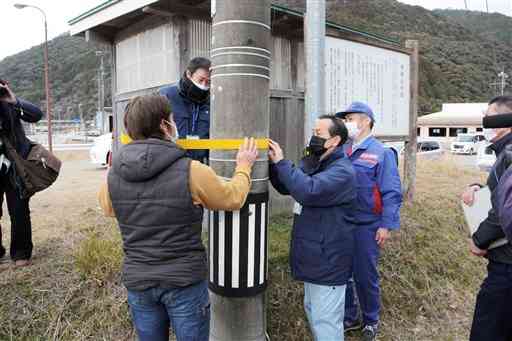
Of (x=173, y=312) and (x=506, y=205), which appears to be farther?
(x=173, y=312)

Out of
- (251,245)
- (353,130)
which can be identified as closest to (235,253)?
(251,245)

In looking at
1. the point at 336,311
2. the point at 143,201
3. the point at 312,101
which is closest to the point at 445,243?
the point at 312,101

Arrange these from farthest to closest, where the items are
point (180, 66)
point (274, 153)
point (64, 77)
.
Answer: point (64, 77), point (180, 66), point (274, 153)

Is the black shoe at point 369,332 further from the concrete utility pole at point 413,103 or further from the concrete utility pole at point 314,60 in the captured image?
the concrete utility pole at point 413,103

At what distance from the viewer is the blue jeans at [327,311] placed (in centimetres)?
276

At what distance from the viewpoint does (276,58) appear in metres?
5.79

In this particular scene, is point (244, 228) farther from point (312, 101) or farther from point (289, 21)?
point (289, 21)

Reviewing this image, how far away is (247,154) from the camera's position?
7.86 ft

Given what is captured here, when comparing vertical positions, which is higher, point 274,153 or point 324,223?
point 274,153

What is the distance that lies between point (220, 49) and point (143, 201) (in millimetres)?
1034

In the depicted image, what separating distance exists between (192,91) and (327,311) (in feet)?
6.04

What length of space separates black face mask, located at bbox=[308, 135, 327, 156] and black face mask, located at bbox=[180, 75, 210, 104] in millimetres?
924

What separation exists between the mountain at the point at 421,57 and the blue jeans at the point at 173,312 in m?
66.7

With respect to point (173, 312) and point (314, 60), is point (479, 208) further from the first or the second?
point (173, 312)
